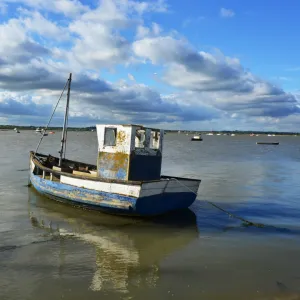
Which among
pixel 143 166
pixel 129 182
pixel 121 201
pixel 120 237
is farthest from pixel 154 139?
pixel 120 237

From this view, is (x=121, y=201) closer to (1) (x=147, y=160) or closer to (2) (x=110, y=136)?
(1) (x=147, y=160)

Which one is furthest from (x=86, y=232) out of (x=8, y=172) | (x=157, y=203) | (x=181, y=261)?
(x=8, y=172)

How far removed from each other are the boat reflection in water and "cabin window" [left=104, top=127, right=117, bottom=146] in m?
2.52

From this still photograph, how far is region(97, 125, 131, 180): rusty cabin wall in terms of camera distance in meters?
12.0

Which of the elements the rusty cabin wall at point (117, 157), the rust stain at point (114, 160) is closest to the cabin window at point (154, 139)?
the rusty cabin wall at point (117, 157)

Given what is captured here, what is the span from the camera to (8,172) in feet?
79.0

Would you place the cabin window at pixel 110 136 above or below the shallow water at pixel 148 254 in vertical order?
above

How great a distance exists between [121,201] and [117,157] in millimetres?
1597

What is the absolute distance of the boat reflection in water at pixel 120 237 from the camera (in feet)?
24.0

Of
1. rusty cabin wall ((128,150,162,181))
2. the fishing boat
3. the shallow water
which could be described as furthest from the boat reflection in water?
rusty cabin wall ((128,150,162,181))

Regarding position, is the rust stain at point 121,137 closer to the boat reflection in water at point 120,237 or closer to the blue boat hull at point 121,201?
the blue boat hull at point 121,201

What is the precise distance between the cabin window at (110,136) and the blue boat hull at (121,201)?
176 centimetres

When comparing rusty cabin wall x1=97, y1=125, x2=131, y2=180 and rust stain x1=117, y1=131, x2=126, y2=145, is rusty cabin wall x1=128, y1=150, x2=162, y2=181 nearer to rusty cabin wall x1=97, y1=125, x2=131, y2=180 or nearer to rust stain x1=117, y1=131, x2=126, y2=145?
rusty cabin wall x1=97, y1=125, x2=131, y2=180

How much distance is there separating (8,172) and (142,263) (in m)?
18.6
